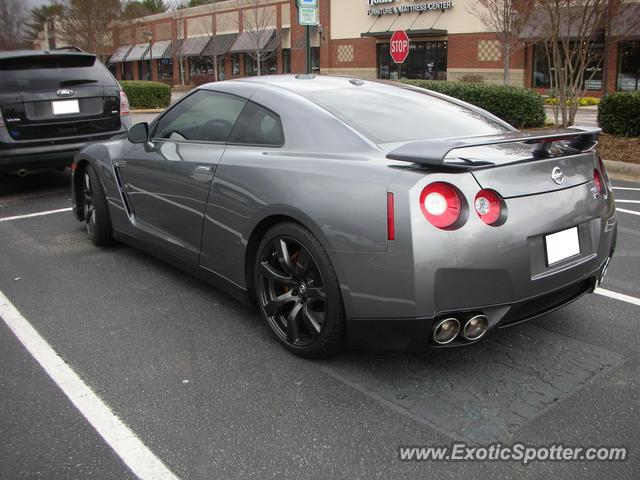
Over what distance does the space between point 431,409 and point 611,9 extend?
11.4m

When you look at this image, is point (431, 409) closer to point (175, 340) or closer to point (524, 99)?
point (175, 340)

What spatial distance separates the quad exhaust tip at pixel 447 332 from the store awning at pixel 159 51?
57.0m

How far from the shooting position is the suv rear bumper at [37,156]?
7258mm

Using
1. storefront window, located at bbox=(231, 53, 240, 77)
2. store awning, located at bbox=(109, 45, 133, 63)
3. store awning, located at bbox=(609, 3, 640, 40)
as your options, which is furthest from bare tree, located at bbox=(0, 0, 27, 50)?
store awning, located at bbox=(609, 3, 640, 40)

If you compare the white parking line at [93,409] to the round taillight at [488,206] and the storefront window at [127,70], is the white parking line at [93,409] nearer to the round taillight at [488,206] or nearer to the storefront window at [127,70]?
the round taillight at [488,206]

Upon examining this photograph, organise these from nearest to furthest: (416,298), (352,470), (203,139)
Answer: (352,470) → (416,298) → (203,139)

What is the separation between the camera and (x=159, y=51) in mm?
57281

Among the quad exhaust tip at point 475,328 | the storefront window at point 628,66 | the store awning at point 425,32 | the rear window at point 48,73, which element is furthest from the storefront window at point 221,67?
the quad exhaust tip at point 475,328

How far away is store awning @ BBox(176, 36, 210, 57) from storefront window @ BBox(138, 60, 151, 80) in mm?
6584

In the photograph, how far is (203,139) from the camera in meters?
4.21

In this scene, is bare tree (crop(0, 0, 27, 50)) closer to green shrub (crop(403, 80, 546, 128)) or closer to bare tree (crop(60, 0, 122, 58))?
bare tree (crop(60, 0, 122, 58))

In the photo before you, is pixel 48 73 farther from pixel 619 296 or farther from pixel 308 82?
pixel 619 296

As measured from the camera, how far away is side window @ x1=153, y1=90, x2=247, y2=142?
407 centimetres

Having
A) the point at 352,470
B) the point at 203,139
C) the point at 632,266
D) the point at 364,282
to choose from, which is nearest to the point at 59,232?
the point at 203,139
